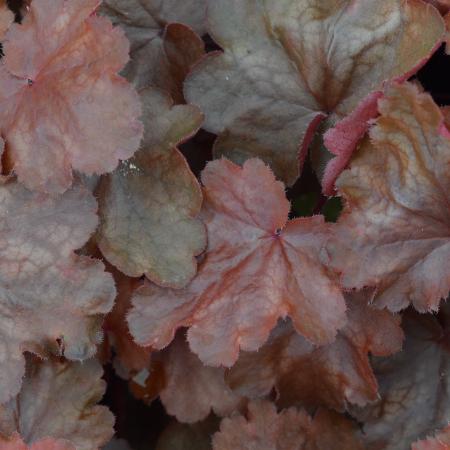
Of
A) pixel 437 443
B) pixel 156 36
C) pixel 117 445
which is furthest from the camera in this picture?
pixel 117 445

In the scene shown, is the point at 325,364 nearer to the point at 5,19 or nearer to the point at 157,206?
the point at 157,206

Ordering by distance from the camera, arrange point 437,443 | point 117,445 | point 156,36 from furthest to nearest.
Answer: point 117,445 < point 156,36 < point 437,443

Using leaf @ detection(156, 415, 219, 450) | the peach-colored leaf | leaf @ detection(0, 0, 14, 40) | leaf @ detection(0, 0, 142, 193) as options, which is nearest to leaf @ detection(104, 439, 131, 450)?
A: leaf @ detection(156, 415, 219, 450)

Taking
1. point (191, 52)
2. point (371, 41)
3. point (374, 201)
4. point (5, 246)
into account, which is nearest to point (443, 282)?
point (374, 201)

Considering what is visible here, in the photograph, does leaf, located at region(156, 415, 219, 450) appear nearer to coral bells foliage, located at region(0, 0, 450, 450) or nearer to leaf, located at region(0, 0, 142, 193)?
coral bells foliage, located at region(0, 0, 450, 450)

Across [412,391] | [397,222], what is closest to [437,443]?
[412,391]

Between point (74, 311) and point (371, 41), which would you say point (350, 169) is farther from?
point (74, 311)

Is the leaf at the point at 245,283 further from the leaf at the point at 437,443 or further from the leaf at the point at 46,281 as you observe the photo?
the leaf at the point at 437,443
